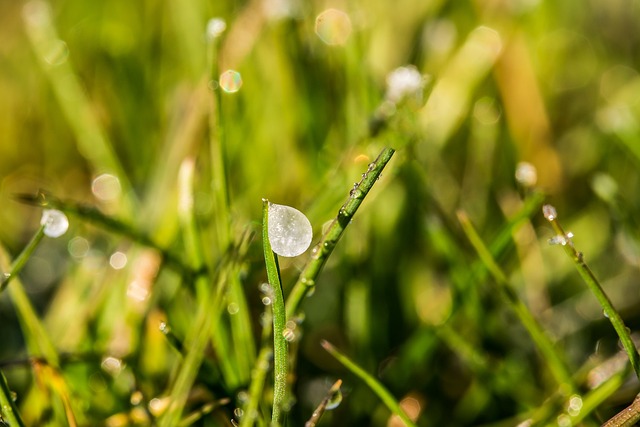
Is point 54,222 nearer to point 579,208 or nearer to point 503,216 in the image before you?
point 503,216

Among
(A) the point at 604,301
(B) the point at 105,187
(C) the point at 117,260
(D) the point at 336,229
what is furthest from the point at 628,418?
(B) the point at 105,187

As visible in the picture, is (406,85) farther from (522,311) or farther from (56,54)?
(56,54)

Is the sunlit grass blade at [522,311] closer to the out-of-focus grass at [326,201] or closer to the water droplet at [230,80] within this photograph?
the out-of-focus grass at [326,201]

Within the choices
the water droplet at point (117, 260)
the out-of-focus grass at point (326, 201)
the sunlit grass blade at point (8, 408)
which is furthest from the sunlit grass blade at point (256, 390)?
the water droplet at point (117, 260)

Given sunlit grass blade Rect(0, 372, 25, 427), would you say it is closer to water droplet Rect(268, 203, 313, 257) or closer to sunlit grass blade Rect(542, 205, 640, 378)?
water droplet Rect(268, 203, 313, 257)

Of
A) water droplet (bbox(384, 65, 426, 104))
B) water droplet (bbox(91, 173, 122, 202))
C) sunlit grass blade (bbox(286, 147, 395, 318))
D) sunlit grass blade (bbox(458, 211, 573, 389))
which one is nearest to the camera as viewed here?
sunlit grass blade (bbox(286, 147, 395, 318))

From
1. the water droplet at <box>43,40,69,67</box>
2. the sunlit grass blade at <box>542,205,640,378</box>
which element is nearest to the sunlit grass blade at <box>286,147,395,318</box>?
the sunlit grass blade at <box>542,205,640,378</box>
